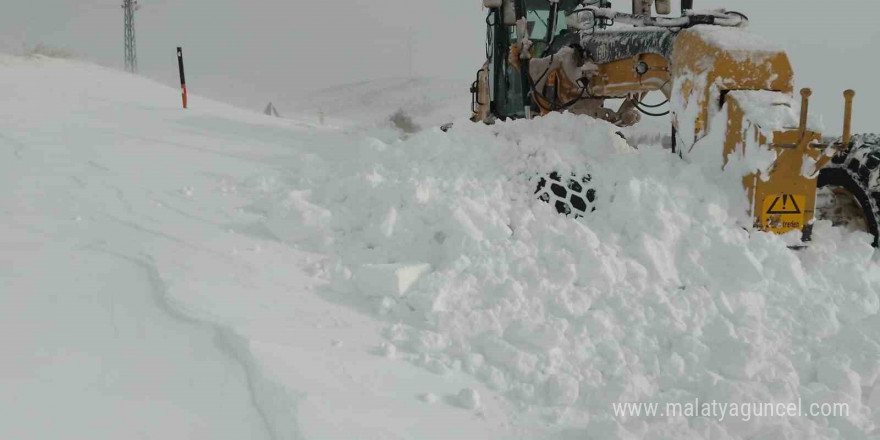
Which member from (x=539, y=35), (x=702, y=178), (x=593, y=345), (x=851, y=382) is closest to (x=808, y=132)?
(x=702, y=178)

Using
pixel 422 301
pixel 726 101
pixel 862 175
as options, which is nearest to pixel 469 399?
pixel 422 301

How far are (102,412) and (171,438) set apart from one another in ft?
1.03

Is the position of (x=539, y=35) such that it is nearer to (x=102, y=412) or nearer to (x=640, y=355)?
(x=640, y=355)

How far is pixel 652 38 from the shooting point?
5004 mm

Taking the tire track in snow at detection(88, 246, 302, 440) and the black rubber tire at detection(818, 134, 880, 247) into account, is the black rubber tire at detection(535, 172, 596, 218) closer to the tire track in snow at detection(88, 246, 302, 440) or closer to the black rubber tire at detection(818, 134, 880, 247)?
the black rubber tire at detection(818, 134, 880, 247)

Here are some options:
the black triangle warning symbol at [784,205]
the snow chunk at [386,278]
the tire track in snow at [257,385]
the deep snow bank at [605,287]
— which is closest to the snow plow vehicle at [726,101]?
the black triangle warning symbol at [784,205]

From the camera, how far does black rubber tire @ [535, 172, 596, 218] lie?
4.61 m

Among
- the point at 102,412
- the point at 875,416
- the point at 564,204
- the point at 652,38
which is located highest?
the point at 652,38

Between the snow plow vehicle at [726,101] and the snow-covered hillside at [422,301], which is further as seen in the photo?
the snow plow vehicle at [726,101]

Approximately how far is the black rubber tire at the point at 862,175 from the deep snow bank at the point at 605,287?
34 centimetres

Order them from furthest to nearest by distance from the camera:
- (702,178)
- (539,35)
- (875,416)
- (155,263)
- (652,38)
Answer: (539,35) < (652,38) < (702,178) < (155,263) < (875,416)

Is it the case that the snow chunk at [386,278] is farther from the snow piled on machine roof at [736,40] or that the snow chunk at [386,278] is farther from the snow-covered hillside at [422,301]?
the snow piled on machine roof at [736,40]

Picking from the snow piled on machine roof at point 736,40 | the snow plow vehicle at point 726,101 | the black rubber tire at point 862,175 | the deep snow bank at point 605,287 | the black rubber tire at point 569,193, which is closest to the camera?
the deep snow bank at point 605,287

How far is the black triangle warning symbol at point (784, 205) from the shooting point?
423 cm
